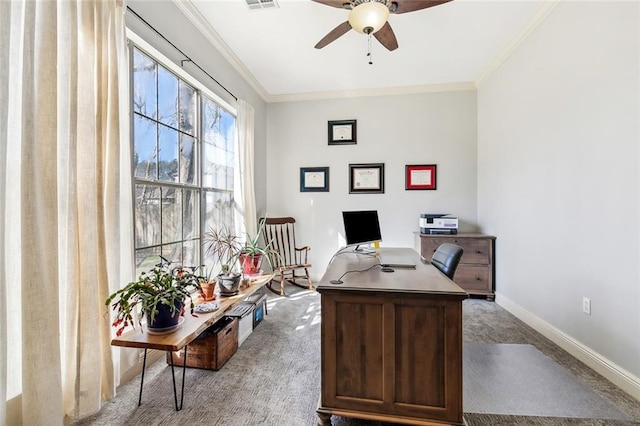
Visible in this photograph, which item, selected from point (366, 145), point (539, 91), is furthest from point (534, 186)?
point (366, 145)

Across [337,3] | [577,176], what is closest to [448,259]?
[577,176]

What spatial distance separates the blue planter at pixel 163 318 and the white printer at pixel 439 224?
2.94 metres

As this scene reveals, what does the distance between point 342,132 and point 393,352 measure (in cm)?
333

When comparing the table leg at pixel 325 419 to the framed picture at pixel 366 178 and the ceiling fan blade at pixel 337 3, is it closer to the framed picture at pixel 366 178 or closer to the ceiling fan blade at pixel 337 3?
the ceiling fan blade at pixel 337 3

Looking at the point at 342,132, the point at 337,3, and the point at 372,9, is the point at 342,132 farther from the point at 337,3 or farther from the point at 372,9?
the point at 372,9

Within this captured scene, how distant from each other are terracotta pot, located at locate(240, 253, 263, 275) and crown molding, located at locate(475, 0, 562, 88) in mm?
3359

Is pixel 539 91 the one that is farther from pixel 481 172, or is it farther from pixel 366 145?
pixel 366 145

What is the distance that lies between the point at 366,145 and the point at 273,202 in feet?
5.41

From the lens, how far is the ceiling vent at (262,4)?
2240 mm

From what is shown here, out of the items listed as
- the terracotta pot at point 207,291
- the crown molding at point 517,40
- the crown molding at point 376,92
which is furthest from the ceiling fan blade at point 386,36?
the terracotta pot at point 207,291

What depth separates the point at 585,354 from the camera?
6.50 feet

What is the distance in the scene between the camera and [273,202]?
4.28m

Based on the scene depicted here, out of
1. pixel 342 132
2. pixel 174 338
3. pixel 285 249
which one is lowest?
pixel 174 338

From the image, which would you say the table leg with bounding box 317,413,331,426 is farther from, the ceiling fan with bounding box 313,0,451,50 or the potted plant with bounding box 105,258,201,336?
the ceiling fan with bounding box 313,0,451,50
